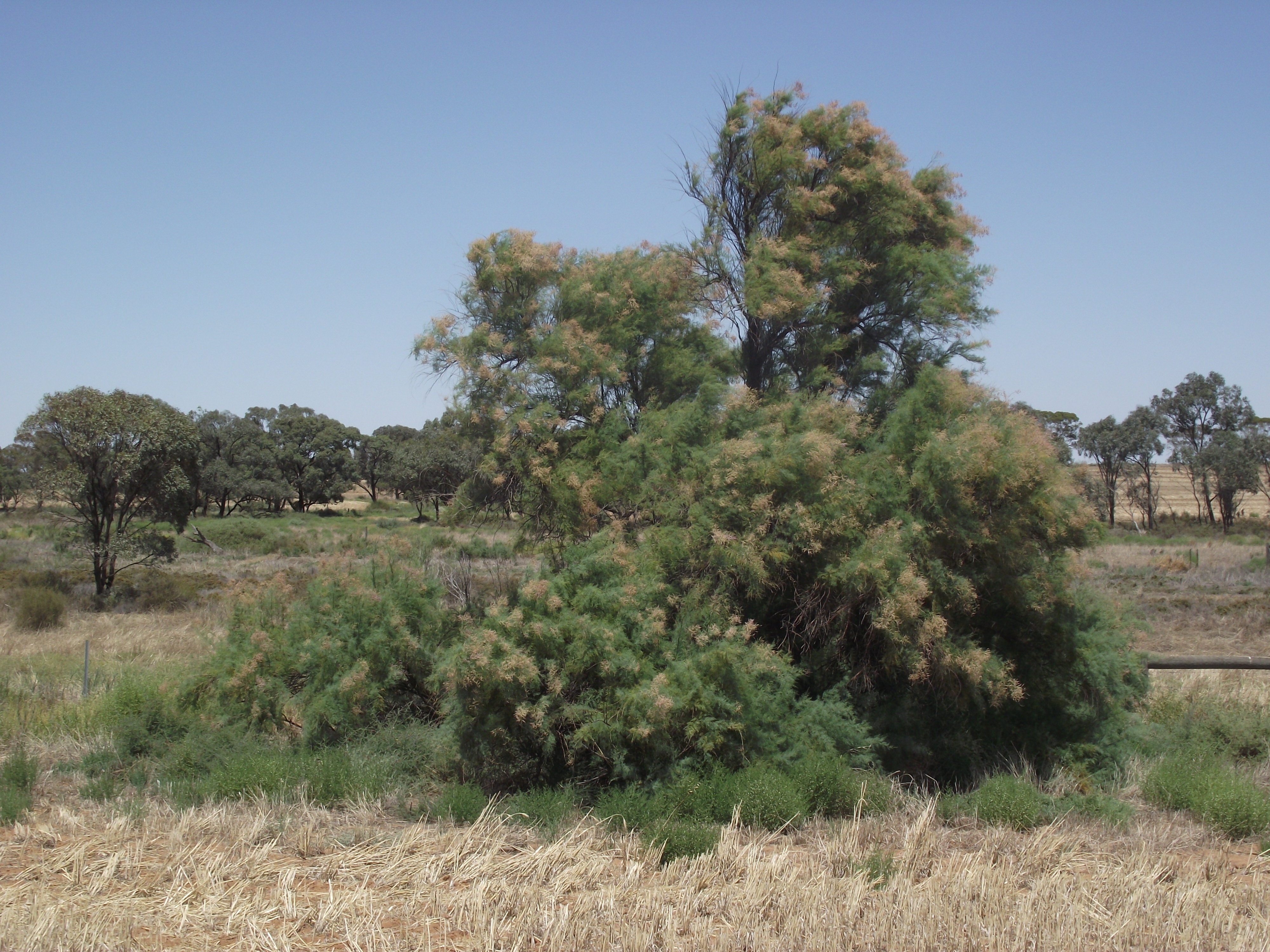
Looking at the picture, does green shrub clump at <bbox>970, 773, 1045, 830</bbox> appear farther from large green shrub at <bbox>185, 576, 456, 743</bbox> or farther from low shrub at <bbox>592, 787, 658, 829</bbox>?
large green shrub at <bbox>185, 576, 456, 743</bbox>

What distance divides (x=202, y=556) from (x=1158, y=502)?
231 feet

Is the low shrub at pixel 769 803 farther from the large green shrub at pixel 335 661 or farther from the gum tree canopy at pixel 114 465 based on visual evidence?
the gum tree canopy at pixel 114 465

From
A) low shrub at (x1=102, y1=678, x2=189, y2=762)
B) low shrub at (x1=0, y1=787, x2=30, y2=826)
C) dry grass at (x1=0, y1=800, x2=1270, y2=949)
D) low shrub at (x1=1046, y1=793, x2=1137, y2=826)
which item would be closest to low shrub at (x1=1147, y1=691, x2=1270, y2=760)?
low shrub at (x1=1046, y1=793, x2=1137, y2=826)

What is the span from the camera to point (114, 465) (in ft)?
88.9

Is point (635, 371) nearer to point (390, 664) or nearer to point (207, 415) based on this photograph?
point (390, 664)

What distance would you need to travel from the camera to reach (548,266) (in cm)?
1317

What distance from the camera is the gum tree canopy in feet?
87.1

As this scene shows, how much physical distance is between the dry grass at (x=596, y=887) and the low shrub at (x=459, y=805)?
33 cm

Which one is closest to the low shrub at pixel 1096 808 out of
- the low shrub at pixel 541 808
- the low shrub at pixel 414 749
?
the low shrub at pixel 541 808

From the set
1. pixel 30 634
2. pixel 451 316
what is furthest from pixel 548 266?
pixel 30 634

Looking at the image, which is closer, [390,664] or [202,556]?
[390,664]

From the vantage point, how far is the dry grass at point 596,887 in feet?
20.7

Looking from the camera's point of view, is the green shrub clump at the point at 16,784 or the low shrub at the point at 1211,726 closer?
the green shrub clump at the point at 16,784

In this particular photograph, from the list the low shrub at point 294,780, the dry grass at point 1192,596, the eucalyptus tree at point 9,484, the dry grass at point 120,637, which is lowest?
the dry grass at point 1192,596
